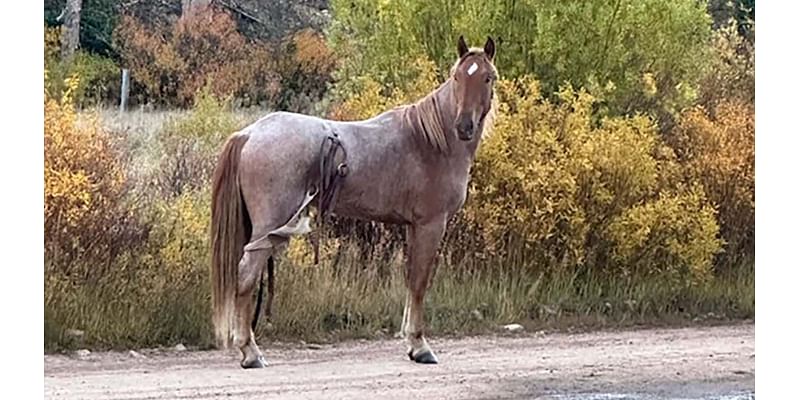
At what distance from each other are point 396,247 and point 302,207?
4.25 ft

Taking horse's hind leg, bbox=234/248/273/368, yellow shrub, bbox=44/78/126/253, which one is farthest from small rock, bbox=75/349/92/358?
horse's hind leg, bbox=234/248/273/368

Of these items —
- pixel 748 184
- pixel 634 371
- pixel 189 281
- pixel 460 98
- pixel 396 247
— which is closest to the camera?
pixel 460 98

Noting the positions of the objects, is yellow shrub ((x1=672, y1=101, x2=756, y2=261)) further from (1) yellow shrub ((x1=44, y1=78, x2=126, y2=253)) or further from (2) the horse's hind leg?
(1) yellow shrub ((x1=44, y1=78, x2=126, y2=253))

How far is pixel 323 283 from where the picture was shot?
227 inches

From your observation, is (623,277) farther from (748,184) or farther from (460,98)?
(460,98)

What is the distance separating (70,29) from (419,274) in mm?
2065

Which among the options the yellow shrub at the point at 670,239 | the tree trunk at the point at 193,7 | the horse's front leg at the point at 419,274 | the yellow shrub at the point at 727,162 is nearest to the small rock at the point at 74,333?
the horse's front leg at the point at 419,274

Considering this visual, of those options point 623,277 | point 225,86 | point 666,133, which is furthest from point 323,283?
point 666,133

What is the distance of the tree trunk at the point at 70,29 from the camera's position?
229 inches

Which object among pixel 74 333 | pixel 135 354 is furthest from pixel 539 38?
pixel 74 333

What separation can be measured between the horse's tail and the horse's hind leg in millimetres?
31

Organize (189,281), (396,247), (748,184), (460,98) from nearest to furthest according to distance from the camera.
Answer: (460,98) < (189,281) < (396,247) < (748,184)

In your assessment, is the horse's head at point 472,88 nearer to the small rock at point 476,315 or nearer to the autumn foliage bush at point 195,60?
the small rock at point 476,315

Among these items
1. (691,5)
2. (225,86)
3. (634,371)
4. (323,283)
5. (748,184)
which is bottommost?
(634,371)
